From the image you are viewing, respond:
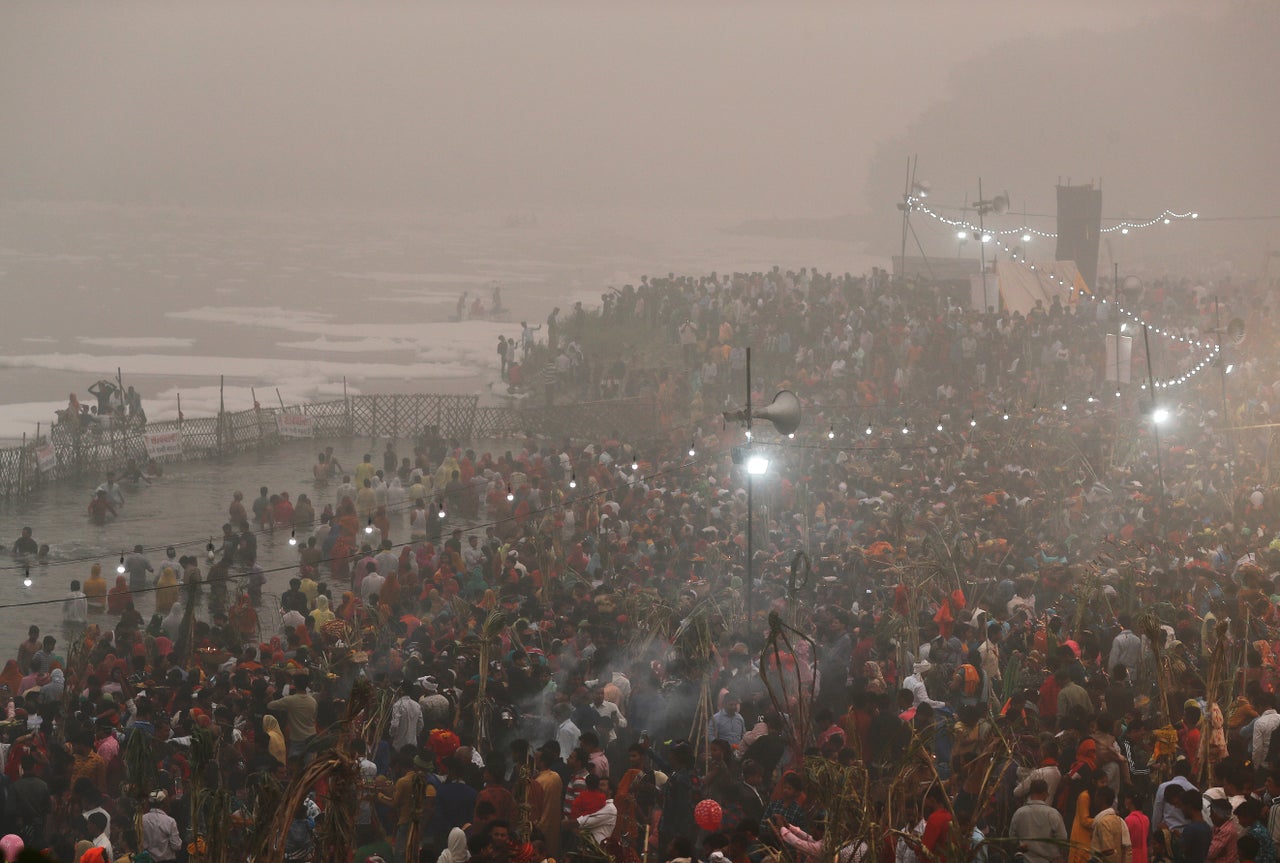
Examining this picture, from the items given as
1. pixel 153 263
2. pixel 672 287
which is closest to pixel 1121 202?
pixel 672 287

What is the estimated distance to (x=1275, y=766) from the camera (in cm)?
834

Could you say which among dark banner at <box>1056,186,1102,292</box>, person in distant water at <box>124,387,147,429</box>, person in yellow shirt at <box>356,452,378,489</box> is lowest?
person in yellow shirt at <box>356,452,378,489</box>

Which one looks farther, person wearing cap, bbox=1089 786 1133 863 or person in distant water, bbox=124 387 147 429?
person in distant water, bbox=124 387 147 429

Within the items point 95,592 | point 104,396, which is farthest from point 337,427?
point 95,592

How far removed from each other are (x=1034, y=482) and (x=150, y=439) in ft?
49.2

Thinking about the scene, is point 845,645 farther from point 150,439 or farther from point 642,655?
point 150,439

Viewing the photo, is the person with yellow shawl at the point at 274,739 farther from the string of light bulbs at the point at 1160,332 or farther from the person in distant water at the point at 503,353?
the person in distant water at the point at 503,353

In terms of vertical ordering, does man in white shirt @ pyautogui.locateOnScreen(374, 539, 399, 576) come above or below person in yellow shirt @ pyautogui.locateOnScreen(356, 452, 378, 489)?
below

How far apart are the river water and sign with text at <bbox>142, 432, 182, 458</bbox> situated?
29 centimetres

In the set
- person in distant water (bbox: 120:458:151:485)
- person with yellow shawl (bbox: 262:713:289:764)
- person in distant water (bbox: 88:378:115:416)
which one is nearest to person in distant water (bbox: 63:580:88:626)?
person in distant water (bbox: 120:458:151:485)

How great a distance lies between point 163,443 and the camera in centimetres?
2531

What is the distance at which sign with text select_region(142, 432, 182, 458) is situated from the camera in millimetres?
25141

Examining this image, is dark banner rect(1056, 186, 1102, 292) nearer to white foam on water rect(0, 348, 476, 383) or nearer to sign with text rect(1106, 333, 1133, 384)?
sign with text rect(1106, 333, 1133, 384)

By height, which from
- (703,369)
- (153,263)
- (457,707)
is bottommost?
(457,707)
